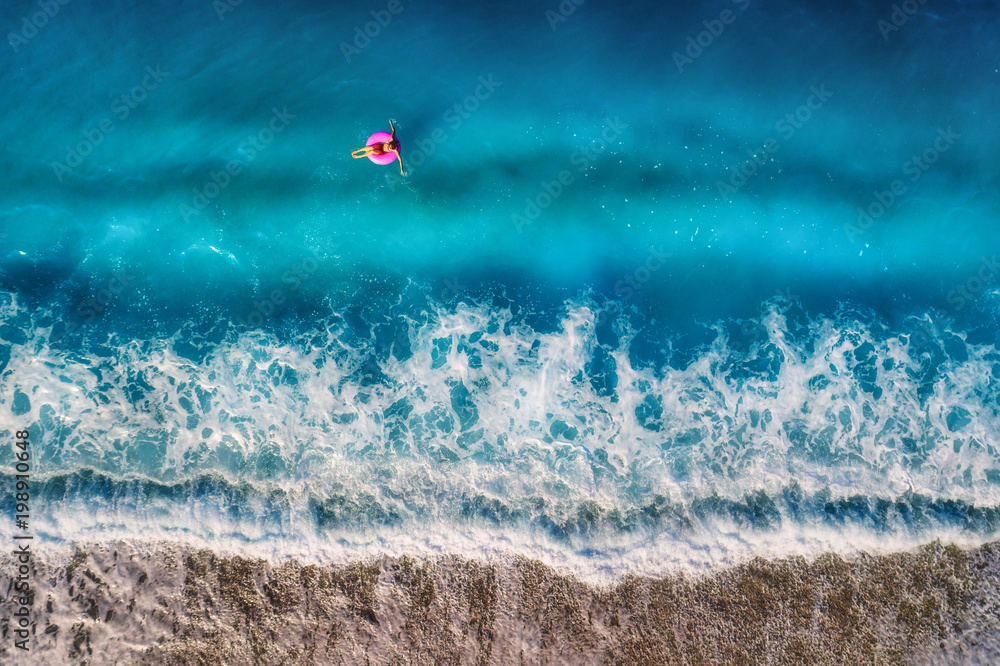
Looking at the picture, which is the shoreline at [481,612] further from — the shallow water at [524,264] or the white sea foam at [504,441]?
the shallow water at [524,264]

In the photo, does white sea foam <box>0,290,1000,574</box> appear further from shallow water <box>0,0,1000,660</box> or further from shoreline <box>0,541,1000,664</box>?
shoreline <box>0,541,1000,664</box>

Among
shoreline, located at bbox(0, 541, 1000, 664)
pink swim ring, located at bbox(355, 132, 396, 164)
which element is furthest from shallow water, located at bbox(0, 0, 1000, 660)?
shoreline, located at bbox(0, 541, 1000, 664)

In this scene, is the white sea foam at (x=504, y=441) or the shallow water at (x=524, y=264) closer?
the white sea foam at (x=504, y=441)

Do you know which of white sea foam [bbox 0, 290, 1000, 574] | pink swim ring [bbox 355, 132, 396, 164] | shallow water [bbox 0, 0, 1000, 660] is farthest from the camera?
pink swim ring [bbox 355, 132, 396, 164]

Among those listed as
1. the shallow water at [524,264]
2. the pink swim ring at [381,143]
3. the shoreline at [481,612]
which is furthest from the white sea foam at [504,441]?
the pink swim ring at [381,143]

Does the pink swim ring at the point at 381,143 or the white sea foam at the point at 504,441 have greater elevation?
the pink swim ring at the point at 381,143

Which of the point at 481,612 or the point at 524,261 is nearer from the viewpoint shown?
the point at 481,612

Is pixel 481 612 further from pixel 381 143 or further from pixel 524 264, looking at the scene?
pixel 381 143

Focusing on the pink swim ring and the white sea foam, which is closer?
the white sea foam

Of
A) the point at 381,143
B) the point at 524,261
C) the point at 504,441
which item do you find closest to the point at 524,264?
the point at 524,261
